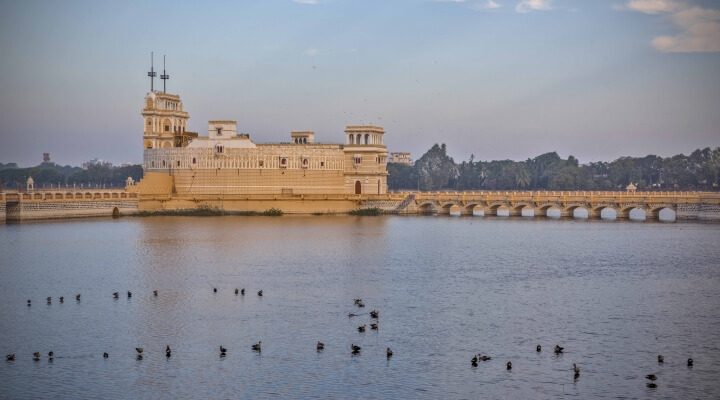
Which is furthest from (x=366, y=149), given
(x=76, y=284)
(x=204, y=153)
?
(x=76, y=284)

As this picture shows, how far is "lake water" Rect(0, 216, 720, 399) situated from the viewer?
103 feet

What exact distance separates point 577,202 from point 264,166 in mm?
39893

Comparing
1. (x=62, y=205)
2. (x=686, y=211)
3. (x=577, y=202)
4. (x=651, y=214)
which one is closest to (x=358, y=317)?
(x=62, y=205)

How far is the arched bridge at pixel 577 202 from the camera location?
100688 millimetres

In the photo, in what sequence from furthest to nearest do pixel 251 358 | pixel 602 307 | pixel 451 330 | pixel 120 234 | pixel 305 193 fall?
pixel 305 193
pixel 120 234
pixel 602 307
pixel 451 330
pixel 251 358

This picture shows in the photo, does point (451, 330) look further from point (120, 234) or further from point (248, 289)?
point (120, 234)

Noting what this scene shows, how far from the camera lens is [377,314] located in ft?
136

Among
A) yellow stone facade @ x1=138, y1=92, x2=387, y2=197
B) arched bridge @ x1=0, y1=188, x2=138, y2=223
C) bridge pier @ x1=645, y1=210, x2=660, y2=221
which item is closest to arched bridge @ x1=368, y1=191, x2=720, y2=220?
bridge pier @ x1=645, y1=210, x2=660, y2=221

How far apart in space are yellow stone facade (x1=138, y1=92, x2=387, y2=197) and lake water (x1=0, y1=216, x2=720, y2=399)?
1558 inches

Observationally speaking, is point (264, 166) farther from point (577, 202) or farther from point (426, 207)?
point (577, 202)

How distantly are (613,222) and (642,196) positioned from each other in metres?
4.93

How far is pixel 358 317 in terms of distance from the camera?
41594 millimetres

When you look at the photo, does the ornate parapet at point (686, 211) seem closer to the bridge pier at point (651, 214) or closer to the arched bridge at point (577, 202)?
the arched bridge at point (577, 202)

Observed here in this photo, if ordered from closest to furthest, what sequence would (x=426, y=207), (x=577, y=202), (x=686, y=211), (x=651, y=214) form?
(x=686, y=211)
(x=651, y=214)
(x=577, y=202)
(x=426, y=207)
